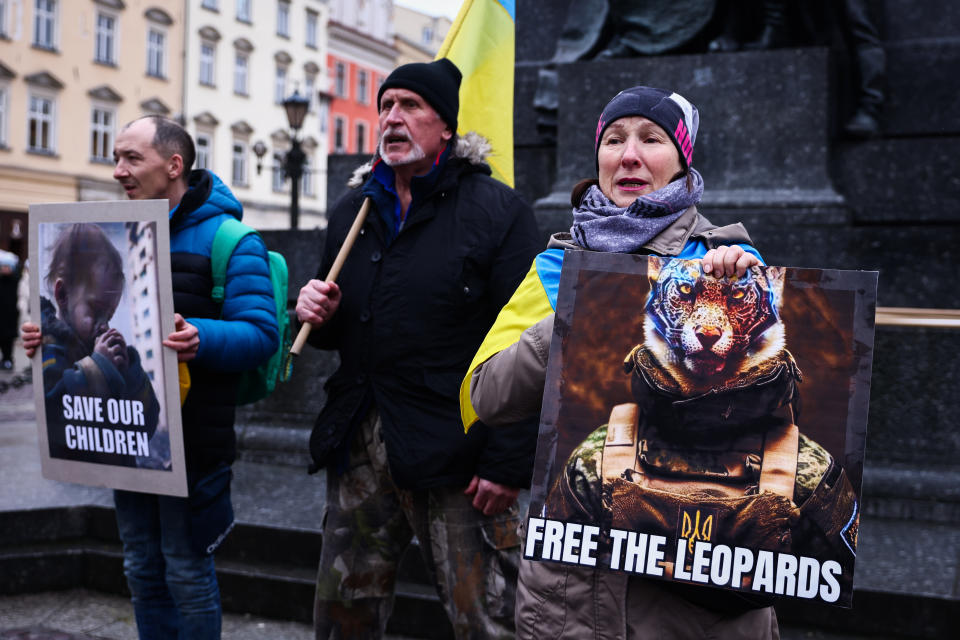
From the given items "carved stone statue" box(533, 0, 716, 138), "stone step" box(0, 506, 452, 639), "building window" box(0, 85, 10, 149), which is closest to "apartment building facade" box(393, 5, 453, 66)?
"building window" box(0, 85, 10, 149)

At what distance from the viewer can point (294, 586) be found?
3.84 m

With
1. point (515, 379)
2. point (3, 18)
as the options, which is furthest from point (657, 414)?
point (3, 18)

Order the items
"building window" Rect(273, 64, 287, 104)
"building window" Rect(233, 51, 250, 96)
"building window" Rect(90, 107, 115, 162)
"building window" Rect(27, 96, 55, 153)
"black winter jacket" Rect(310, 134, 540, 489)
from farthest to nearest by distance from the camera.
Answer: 1. "building window" Rect(273, 64, 287, 104)
2. "building window" Rect(233, 51, 250, 96)
3. "building window" Rect(90, 107, 115, 162)
4. "building window" Rect(27, 96, 55, 153)
5. "black winter jacket" Rect(310, 134, 540, 489)

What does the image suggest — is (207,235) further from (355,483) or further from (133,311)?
(355,483)

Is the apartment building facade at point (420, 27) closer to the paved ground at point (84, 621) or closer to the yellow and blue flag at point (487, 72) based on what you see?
the paved ground at point (84, 621)

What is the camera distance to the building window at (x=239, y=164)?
4053 cm

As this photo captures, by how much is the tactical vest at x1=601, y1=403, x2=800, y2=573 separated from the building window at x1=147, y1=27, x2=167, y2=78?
36839 mm

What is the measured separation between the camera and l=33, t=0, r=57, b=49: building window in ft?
103

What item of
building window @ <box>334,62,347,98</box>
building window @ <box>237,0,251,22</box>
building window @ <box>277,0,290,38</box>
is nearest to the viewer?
building window @ <box>237,0,251,22</box>

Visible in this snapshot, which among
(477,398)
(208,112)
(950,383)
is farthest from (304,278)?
(208,112)

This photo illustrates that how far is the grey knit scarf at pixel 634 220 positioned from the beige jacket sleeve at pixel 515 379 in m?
0.17

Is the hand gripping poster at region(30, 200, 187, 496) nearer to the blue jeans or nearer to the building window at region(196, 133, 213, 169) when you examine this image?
the blue jeans

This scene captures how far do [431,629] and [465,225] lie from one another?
169cm

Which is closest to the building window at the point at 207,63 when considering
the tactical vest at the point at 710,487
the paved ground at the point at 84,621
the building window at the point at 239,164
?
the building window at the point at 239,164
